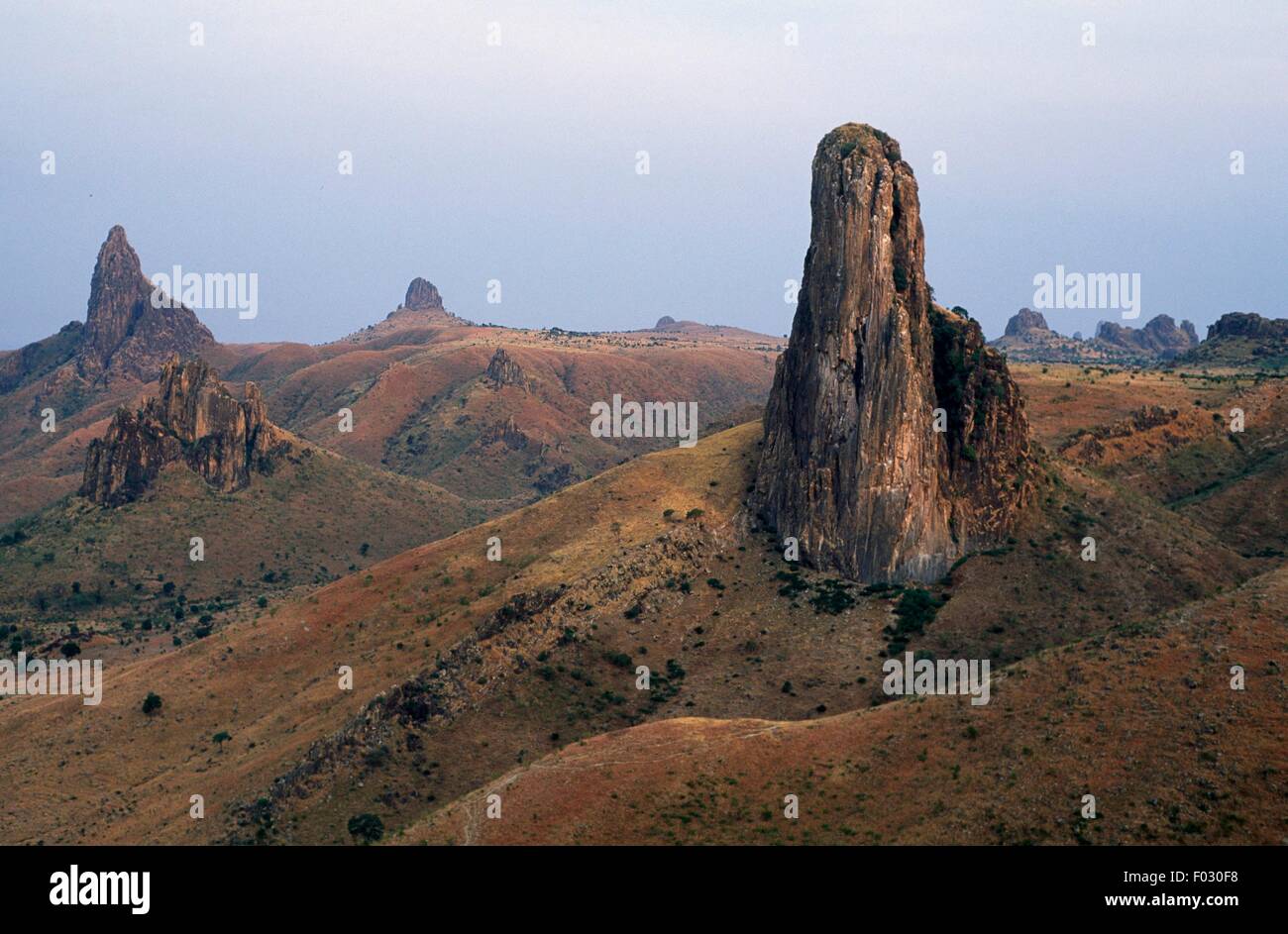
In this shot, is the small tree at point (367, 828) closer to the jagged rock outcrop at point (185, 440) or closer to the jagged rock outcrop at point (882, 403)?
the jagged rock outcrop at point (882, 403)

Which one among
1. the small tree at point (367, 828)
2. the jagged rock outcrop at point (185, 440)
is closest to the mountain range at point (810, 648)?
the small tree at point (367, 828)

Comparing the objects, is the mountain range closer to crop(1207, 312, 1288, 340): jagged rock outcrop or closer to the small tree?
the small tree

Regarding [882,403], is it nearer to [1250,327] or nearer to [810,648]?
[810,648]

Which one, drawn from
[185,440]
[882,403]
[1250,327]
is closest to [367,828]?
[882,403]

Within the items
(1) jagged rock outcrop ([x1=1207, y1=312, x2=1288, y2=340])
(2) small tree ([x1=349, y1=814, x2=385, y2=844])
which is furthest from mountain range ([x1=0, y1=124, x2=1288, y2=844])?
(1) jagged rock outcrop ([x1=1207, y1=312, x2=1288, y2=340])
